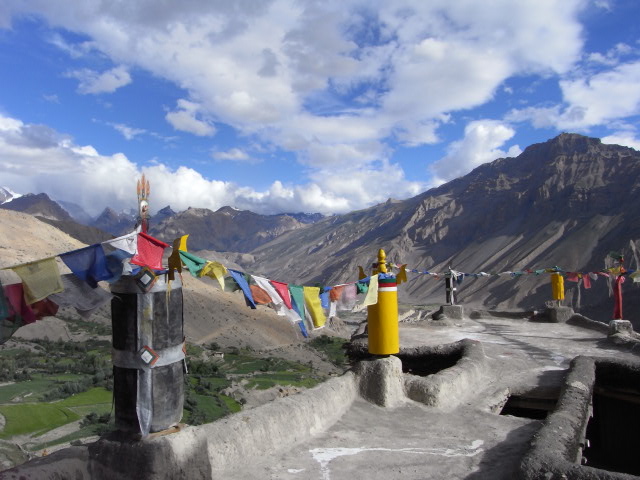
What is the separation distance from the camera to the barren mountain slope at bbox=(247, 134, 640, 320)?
74875 mm

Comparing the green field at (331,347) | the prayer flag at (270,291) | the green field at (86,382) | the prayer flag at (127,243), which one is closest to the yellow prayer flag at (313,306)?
the prayer flag at (270,291)

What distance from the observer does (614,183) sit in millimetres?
88188

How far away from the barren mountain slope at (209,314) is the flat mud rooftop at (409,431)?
111ft

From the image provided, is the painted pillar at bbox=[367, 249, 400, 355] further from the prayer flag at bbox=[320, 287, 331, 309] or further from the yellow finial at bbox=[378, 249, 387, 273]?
the prayer flag at bbox=[320, 287, 331, 309]

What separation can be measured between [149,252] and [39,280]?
90 centimetres

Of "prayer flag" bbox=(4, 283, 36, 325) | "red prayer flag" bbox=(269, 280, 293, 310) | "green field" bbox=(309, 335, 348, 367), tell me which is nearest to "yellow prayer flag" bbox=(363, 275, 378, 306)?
"red prayer flag" bbox=(269, 280, 293, 310)

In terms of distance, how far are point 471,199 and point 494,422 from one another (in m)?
121

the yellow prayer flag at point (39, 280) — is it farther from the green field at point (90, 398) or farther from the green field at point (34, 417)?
the green field at point (90, 398)

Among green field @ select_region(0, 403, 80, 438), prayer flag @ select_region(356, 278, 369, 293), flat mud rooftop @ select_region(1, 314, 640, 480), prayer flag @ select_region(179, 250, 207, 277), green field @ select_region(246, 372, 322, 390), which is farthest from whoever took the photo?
green field @ select_region(246, 372, 322, 390)

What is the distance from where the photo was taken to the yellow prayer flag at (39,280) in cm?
444

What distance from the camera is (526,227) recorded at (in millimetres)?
94562

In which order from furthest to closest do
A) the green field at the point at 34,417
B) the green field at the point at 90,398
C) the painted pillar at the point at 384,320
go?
the green field at the point at 90,398 < the green field at the point at 34,417 < the painted pillar at the point at 384,320

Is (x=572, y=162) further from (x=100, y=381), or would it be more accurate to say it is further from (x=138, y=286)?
(x=138, y=286)

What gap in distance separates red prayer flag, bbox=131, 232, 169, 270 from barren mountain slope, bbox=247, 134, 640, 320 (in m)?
58.4
